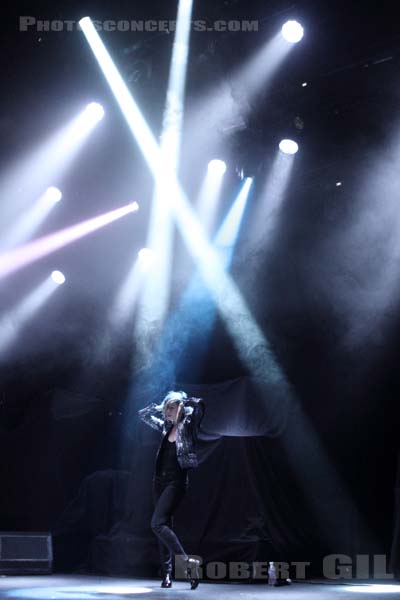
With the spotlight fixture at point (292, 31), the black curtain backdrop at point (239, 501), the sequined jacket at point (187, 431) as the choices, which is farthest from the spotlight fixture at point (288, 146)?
the sequined jacket at point (187, 431)

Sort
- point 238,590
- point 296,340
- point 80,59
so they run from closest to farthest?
point 238,590 → point 80,59 → point 296,340

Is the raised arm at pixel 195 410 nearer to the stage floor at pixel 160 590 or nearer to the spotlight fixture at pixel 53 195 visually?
the stage floor at pixel 160 590

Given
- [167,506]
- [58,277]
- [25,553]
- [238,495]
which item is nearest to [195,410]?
[167,506]

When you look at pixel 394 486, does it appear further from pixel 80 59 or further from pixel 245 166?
pixel 80 59

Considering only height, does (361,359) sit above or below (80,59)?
below

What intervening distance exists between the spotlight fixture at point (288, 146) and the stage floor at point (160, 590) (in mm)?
5364

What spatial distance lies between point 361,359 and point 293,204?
7.82 ft

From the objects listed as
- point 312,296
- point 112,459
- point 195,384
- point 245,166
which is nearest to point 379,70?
point 245,166

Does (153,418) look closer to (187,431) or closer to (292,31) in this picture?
(187,431)

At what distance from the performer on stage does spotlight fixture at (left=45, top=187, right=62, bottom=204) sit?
445 centimetres

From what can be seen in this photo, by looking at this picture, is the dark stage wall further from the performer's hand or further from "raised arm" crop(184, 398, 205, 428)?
the performer's hand

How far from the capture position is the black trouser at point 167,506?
271 inches

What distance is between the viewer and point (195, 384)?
417 inches

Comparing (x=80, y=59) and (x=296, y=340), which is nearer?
(x=80, y=59)
